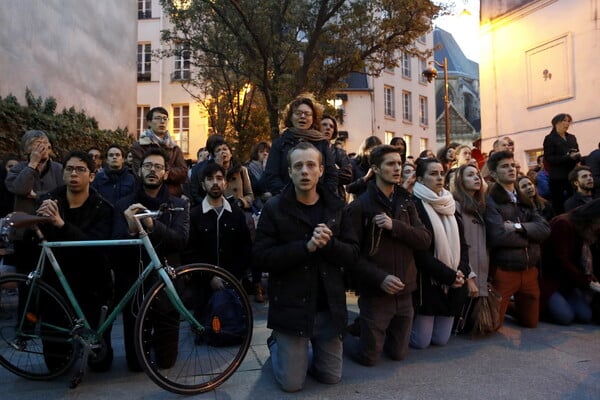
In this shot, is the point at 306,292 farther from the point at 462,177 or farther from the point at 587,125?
the point at 587,125

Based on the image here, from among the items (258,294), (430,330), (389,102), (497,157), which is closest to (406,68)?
(389,102)

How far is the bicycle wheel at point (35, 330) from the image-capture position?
3.67 meters

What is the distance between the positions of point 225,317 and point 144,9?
31.0 meters

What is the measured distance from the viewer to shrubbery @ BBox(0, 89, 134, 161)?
9.25m

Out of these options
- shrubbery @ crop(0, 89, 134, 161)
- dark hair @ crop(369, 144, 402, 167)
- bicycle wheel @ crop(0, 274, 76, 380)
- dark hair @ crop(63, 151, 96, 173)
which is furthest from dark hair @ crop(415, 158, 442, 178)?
shrubbery @ crop(0, 89, 134, 161)

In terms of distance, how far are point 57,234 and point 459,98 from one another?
60152 mm

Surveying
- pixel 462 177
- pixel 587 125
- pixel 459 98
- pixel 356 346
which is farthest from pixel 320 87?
pixel 459 98

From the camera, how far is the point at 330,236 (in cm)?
344

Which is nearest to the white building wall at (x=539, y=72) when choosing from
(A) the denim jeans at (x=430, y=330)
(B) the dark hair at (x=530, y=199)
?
(B) the dark hair at (x=530, y=199)

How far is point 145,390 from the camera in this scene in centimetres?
357

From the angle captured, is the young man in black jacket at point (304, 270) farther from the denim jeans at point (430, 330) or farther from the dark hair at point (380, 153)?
the denim jeans at point (430, 330)

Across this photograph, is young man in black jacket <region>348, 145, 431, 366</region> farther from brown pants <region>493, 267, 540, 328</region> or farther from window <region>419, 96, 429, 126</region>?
window <region>419, 96, 429, 126</region>

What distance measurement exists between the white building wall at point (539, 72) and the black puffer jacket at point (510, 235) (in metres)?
12.5

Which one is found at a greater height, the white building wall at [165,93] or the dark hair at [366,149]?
the white building wall at [165,93]
